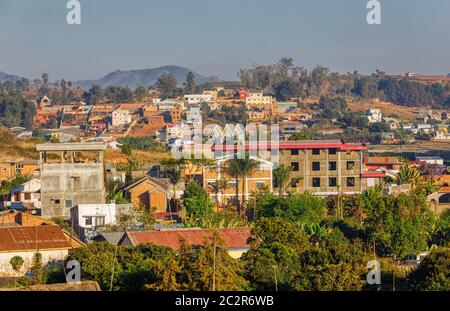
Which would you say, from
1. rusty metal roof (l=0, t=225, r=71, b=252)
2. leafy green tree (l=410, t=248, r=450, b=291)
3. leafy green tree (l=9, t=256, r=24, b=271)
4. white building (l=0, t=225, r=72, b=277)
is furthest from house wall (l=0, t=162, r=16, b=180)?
leafy green tree (l=410, t=248, r=450, b=291)

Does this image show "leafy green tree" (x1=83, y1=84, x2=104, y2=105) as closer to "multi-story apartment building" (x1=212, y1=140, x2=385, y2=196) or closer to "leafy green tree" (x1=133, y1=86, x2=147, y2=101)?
"leafy green tree" (x1=133, y1=86, x2=147, y2=101)

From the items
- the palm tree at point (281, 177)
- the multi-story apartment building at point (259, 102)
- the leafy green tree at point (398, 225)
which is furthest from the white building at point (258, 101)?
the leafy green tree at point (398, 225)

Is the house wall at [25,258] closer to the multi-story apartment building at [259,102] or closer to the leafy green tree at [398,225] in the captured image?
the leafy green tree at [398,225]

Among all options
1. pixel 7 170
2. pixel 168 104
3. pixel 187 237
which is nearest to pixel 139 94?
pixel 168 104

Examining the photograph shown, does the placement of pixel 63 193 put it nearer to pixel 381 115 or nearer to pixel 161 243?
pixel 161 243

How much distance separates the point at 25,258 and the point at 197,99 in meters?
79.4

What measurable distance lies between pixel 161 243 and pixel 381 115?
281 ft

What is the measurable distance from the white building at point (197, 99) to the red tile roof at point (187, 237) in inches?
2980

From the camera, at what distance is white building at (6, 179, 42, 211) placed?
31.8 m

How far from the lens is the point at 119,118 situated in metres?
89.0

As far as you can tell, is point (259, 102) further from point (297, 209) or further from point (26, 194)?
point (297, 209)

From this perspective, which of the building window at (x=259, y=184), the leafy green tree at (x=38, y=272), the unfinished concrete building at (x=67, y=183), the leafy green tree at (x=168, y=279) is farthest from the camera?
the building window at (x=259, y=184)

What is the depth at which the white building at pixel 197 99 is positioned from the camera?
321ft
